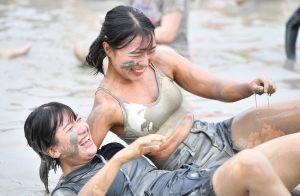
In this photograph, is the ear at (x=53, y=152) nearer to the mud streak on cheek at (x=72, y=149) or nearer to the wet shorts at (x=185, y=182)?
the mud streak on cheek at (x=72, y=149)

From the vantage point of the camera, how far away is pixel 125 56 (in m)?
3.07

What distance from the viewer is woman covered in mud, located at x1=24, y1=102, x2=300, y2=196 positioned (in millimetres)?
2592

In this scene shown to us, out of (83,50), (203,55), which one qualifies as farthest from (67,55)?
(203,55)

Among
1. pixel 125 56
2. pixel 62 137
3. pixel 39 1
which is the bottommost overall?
pixel 39 1

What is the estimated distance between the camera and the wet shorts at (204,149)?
318cm

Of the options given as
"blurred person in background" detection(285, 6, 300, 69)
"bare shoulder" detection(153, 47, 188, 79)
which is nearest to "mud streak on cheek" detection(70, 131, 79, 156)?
"bare shoulder" detection(153, 47, 188, 79)

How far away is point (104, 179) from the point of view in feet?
8.46

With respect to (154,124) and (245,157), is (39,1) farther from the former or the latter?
(245,157)

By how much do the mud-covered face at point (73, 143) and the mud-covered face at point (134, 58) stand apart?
16.8 inches

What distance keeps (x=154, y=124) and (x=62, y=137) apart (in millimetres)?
536

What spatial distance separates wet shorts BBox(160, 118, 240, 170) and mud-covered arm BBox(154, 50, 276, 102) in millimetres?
203

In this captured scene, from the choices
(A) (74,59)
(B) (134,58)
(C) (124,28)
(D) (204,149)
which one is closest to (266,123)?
(D) (204,149)

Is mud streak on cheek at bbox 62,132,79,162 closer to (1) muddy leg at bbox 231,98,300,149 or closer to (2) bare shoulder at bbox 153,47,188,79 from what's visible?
(2) bare shoulder at bbox 153,47,188,79

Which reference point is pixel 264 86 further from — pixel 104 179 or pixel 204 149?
pixel 104 179
